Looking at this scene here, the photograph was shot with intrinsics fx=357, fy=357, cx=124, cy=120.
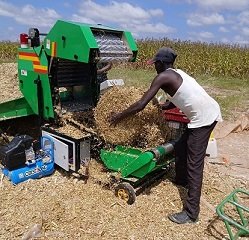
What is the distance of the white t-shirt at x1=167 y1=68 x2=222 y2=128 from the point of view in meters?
3.78

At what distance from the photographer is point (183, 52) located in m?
17.2

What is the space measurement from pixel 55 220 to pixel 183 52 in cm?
1459

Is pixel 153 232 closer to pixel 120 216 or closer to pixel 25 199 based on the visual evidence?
pixel 120 216

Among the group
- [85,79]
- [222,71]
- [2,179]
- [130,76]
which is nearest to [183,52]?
[222,71]

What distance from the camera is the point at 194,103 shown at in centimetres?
381

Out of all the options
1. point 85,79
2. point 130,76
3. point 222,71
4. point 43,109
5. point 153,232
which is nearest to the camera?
point 153,232

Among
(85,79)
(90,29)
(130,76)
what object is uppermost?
(90,29)

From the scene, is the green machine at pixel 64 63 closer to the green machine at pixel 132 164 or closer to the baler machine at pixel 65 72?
the baler machine at pixel 65 72

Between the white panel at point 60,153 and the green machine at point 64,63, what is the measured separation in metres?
0.39

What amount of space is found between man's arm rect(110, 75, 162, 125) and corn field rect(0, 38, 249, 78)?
11.4 meters

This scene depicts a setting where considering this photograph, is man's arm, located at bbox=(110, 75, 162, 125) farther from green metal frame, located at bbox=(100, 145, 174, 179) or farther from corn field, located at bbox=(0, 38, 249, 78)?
corn field, located at bbox=(0, 38, 249, 78)

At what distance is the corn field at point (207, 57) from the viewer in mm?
15172

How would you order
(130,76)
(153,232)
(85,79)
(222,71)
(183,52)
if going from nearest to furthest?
(153,232) → (85,79) → (130,76) → (222,71) → (183,52)

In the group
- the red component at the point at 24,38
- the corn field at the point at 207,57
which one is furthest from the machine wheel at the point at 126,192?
the corn field at the point at 207,57
